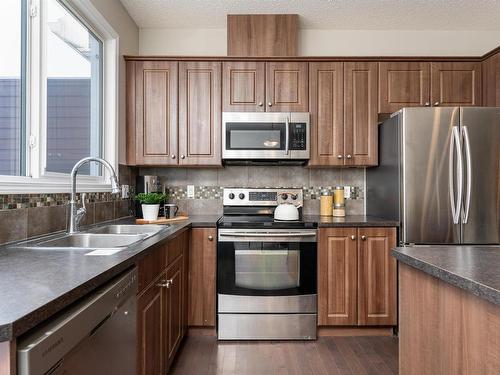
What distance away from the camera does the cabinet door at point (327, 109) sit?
2.84 m

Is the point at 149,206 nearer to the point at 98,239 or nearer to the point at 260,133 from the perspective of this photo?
the point at 98,239

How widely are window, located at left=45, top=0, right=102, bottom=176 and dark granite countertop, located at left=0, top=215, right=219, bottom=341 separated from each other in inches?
31.9

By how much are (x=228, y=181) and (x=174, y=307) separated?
1.37m

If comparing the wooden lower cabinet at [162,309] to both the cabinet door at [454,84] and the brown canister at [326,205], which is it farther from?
the cabinet door at [454,84]

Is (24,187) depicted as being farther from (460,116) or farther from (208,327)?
(460,116)

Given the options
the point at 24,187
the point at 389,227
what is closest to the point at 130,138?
the point at 24,187

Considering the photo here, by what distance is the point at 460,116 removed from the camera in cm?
243

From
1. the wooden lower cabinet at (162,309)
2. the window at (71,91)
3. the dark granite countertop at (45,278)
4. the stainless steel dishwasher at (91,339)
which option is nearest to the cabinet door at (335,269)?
the wooden lower cabinet at (162,309)

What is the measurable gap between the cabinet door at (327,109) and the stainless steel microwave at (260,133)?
4.1 inches

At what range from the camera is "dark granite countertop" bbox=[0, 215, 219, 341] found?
710mm

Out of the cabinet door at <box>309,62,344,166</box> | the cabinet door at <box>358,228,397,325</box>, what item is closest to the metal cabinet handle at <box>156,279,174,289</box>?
the cabinet door at <box>358,228,397,325</box>

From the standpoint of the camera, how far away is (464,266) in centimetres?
101

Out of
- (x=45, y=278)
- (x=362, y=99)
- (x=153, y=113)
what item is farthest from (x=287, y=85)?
(x=45, y=278)

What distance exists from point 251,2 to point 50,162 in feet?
6.32
